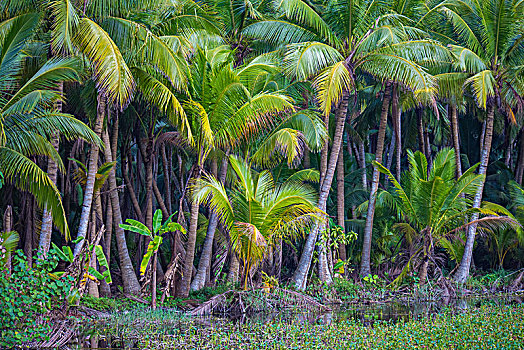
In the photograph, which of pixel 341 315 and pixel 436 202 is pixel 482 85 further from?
pixel 341 315

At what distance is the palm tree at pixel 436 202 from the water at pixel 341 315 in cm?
182

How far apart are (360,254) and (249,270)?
6.29m

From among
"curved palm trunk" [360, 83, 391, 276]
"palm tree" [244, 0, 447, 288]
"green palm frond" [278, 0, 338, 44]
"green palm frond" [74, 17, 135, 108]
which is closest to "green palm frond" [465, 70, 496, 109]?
"palm tree" [244, 0, 447, 288]

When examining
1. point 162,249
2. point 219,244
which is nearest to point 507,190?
point 219,244

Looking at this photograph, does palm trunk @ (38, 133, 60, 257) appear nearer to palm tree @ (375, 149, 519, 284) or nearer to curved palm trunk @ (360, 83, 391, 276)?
palm tree @ (375, 149, 519, 284)

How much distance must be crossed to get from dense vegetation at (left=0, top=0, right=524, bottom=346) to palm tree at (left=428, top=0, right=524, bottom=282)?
2.3 inches

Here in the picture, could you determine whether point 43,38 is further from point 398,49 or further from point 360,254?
point 360,254

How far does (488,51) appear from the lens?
629 inches

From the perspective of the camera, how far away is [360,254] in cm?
1830

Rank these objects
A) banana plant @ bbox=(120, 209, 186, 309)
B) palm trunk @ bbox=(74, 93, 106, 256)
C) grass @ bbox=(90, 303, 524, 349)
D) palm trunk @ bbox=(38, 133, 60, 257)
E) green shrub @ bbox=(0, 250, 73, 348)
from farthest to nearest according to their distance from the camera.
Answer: banana plant @ bbox=(120, 209, 186, 309) → palm trunk @ bbox=(74, 93, 106, 256) → palm trunk @ bbox=(38, 133, 60, 257) → green shrub @ bbox=(0, 250, 73, 348) → grass @ bbox=(90, 303, 524, 349)

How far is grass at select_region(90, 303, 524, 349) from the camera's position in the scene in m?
8.34

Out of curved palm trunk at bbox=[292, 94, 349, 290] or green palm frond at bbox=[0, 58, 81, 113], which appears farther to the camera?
curved palm trunk at bbox=[292, 94, 349, 290]

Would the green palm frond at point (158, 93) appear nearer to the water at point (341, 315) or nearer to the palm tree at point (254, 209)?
the palm tree at point (254, 209)

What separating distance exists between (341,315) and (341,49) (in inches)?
265
